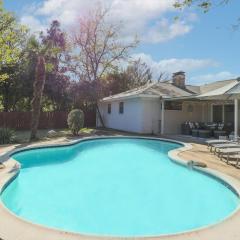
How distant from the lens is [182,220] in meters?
6.26

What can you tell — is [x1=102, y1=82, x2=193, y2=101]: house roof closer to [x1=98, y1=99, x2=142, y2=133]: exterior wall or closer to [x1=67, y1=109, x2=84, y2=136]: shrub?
[x1=98, y1=99, x2=142, y2=133]: exterior wall

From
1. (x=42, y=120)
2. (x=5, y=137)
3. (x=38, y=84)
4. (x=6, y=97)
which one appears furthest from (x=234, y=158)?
(x=6, y=97)

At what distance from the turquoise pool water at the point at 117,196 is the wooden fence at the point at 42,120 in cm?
1082

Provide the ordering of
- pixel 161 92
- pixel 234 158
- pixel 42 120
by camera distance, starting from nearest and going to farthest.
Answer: pixel 234 158
pixel 161 92
pixel 42 120

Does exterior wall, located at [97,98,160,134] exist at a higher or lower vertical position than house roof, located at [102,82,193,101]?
lower

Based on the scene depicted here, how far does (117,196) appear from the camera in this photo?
7895 millimetres

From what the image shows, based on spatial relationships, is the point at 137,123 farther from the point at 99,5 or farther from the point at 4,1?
the point at 99,5

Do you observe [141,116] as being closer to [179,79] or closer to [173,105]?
[173,105]

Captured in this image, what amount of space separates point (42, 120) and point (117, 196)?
18.6 metres

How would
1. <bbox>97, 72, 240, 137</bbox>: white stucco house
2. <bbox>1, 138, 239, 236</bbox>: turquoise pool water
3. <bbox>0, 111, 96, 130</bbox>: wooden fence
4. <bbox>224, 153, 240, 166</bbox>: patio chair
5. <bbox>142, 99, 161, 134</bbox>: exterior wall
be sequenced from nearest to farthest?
<bbox>1, 138, 239, 236</bbox>: turquoise pool water, <bbox>224, 153, 240, 166</bbox>: patio chair, <bbox>97, 72, 240, 137</bbox>: white stucco house, <bbox>142, 99, 161, 134</bbox>: exterior wall, <bbox>0, 111, 96, 130</bbox>: wooden fence

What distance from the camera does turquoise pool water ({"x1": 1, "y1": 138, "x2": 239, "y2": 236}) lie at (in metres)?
6.13

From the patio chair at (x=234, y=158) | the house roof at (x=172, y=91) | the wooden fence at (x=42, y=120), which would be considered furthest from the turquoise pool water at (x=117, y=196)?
the wooden fence at (x=42, y=120)

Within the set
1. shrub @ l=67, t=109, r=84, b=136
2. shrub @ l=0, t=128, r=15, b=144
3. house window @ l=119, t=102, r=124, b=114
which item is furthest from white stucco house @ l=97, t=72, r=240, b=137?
shrub @ l=0, t=128, r=15, b=144

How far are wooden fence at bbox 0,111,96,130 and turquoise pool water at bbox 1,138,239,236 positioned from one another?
1082cm
